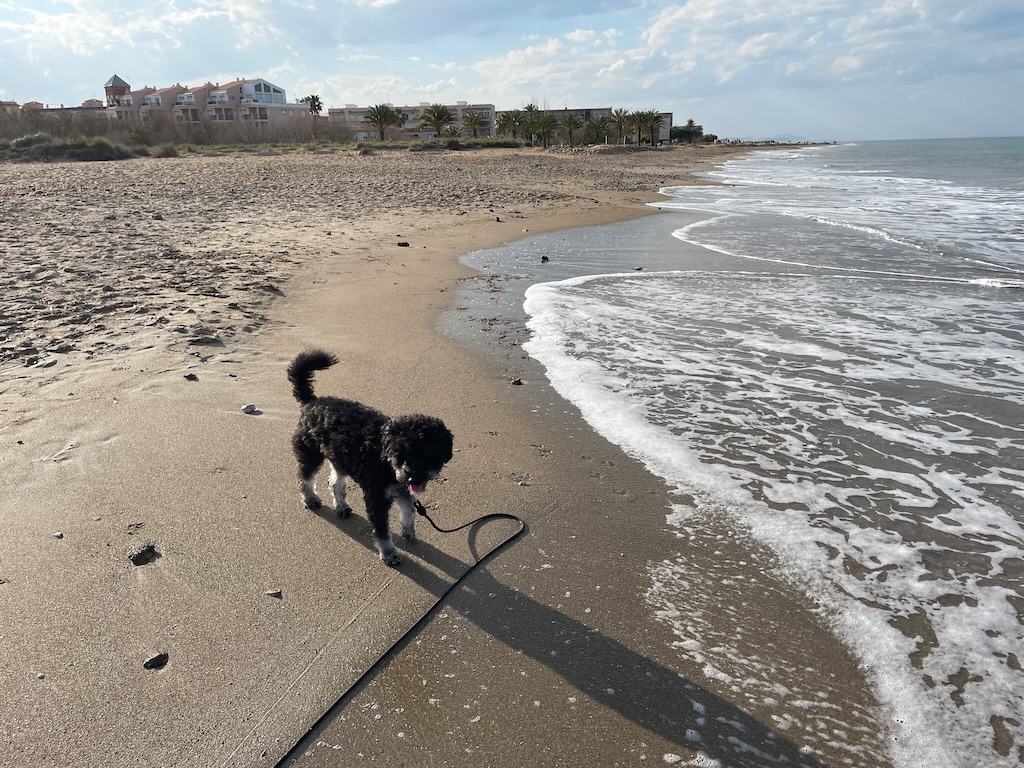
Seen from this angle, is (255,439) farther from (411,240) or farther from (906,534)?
(411,240)

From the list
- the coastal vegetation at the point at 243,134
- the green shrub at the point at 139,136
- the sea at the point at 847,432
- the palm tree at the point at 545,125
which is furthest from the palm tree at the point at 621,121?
the sea at the point at 847,432

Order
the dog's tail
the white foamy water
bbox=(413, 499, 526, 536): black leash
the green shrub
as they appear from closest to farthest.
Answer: the white foamy water < bbox=(413, 499, 526, 536): black leash < the dog's tail < the green shrub

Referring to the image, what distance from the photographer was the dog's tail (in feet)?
13.4

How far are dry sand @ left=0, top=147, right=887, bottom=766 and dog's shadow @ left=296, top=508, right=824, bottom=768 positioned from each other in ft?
0.04

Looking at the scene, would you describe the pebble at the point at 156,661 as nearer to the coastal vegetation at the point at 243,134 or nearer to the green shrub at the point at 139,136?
the coastal vegetation at the point at 243,134

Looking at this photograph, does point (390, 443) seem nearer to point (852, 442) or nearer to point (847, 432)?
point (852, 442)

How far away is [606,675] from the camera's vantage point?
2.83m

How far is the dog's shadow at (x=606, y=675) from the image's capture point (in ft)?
8.25

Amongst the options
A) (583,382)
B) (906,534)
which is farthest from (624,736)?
(583,382)

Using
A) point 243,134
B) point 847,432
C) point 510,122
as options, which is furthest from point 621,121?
point 847,432

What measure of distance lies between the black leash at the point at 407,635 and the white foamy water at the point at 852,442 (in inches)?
36.4

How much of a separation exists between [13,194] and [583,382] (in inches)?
829

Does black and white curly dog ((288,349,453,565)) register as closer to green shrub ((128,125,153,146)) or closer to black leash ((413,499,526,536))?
black leash ((413,499,526,536))

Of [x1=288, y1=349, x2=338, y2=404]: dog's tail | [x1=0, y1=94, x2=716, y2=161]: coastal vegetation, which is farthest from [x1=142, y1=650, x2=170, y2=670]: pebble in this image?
[x1=0, y1=94, x2=716, y2=161]: coastal vegetation
